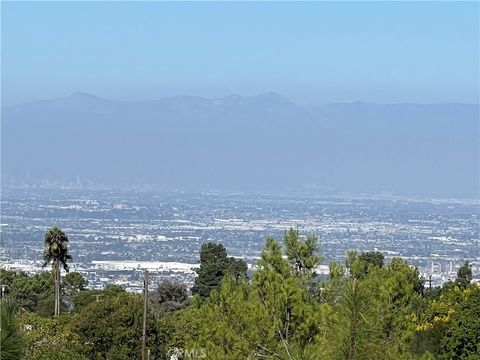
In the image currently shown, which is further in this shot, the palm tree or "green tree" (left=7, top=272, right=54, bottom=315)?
"green tree" (left=7, top=272, right=54, bottom=315)

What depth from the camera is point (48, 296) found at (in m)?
43.4

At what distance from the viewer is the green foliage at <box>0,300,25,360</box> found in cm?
616

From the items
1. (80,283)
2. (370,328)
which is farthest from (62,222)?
(370,328)

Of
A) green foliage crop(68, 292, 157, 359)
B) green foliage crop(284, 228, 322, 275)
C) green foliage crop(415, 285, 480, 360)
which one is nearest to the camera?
green foliage crop(284, 228, 322, 275)

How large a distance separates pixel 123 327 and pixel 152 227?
113m

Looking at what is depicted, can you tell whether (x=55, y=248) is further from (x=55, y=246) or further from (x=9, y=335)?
(x=9, y=335)

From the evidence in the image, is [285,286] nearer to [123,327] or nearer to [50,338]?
[50,338]

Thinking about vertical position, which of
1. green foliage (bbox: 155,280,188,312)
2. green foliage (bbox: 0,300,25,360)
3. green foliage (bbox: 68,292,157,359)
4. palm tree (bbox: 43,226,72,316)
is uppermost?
green foliage (bbox: 0,300,25,360)

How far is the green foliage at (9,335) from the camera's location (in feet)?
20.2

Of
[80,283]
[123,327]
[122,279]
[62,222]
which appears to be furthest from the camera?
[62,222]

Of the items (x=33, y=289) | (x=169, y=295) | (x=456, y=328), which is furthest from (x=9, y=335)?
(x=169, y=295)

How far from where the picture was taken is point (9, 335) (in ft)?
20.4

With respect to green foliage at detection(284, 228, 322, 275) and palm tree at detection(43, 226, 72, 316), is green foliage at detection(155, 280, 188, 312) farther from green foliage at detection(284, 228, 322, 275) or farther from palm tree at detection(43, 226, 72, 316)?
green foliage at detection(284, 228, 322, 275)

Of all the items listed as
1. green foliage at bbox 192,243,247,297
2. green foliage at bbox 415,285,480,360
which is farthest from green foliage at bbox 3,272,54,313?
green foliage at bbox 415,285,480,360
